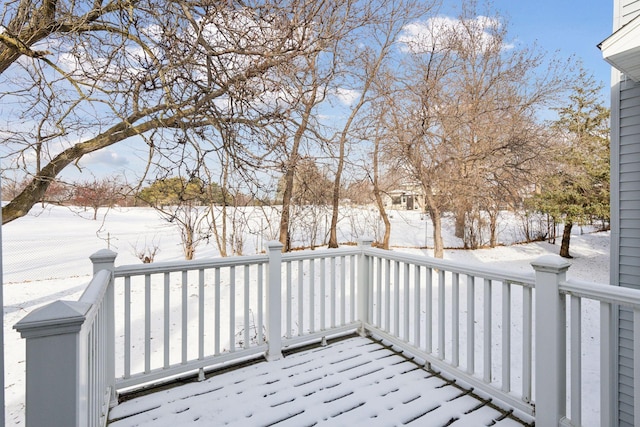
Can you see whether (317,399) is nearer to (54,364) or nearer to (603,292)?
(54,364)

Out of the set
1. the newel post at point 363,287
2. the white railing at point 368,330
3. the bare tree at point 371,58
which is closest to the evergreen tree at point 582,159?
the bare tree at point 371,58

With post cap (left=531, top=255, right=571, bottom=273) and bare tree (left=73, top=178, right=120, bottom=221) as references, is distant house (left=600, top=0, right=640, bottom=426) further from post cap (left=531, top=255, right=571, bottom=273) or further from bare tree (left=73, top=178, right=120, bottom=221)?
bare tree (left=73, top=178, right=120, bottom=221)

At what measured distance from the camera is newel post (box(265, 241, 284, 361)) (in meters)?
2.82

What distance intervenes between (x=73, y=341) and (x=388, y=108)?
7654 mm

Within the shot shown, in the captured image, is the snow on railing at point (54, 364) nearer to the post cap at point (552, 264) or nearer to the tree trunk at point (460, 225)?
the post cap at point (552, 264)

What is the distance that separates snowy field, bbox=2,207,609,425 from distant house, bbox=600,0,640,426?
0.57 meters

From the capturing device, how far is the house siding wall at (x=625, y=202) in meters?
3.11

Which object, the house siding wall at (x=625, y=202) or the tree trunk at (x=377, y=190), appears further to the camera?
the tree trunk at (x=377, y=190)

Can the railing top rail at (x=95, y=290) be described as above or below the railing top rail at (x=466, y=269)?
above

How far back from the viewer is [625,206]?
3.20 metres

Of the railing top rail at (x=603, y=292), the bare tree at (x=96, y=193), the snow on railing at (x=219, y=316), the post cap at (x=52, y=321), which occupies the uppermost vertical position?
the bare tree at (x=96, y=193)

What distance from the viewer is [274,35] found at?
10.2 feet

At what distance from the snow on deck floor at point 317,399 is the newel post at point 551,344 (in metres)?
0.26

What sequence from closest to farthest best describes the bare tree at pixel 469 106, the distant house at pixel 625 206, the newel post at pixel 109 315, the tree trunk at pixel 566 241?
the newel post at pixel 109 315 → the distant house at pixel 625 206 → the bare tree at pixel 469 106 → the tree trunk at pixel 566 241
